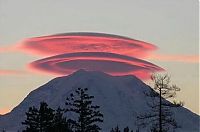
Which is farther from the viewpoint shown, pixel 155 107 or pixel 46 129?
pixel 46 129

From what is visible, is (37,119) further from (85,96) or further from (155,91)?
(155,91)

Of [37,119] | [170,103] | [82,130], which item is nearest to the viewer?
[170,103]

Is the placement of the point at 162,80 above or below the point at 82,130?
above

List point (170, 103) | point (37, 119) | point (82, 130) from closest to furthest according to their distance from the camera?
point (170, 103)
point (82, 130)
point (37, 119)

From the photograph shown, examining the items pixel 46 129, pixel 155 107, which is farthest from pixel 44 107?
pixel 155 107

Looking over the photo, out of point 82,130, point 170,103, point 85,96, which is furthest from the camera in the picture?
point 85,96

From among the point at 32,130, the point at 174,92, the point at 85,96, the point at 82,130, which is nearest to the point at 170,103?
the point at 174,92

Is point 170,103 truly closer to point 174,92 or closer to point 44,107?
point 174,92

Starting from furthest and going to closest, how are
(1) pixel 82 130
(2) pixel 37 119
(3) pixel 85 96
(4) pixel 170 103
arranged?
(2) pixel 37 119, (3) pixel 85 96, (1) pixel 82 130, (4) pixel 170 103

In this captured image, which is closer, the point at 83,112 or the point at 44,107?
the point at 83,112
